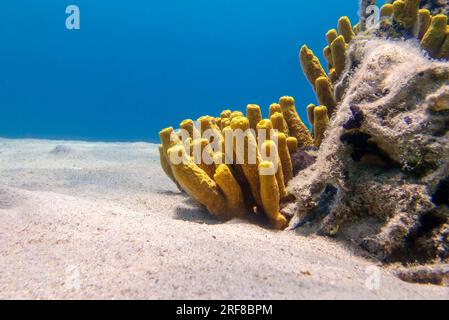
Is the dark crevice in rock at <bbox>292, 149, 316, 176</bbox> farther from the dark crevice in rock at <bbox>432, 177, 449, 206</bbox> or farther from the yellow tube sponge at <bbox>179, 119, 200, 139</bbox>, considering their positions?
the dark crevice in rock at <bbox>432, 177, 449, 206</bbox>

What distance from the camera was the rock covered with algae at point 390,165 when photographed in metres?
1.92

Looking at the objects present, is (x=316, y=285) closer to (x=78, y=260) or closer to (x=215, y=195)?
(x=78, y=260)

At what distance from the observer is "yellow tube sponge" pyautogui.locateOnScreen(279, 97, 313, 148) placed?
3.37 m

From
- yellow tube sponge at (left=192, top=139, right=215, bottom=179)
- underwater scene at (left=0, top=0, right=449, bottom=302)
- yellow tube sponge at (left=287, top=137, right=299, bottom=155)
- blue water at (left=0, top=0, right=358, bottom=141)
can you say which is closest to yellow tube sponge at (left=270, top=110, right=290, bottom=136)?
underwater scene at (left=0, top=0, right=449, bottom=302)

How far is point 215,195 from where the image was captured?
9.37 feet

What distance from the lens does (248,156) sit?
8.68 ft

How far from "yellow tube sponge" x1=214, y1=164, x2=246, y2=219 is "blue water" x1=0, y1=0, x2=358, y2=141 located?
77.5 metres

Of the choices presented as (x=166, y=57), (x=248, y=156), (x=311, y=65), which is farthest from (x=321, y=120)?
(x=166, y=57)

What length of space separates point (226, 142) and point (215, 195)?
1.56 ft

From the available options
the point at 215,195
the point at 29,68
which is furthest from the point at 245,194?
the point at 29,68

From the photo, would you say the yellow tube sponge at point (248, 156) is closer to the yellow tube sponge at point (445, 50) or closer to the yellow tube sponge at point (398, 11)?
the yellow tube sponge at point (445, 50)

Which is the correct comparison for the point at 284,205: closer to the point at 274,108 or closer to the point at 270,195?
the point at 270,195

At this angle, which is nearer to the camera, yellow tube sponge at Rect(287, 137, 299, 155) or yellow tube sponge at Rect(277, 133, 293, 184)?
yellow tube sponge at Rect(277, 133, 293, 184)

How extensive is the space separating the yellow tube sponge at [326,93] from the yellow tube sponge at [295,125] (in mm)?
314
